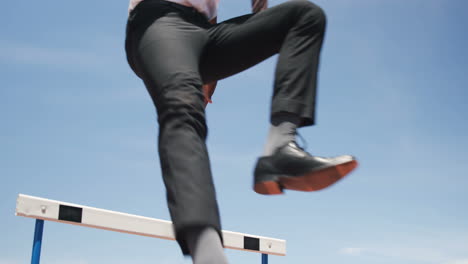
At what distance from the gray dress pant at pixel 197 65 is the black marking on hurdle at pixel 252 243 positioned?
2.79m

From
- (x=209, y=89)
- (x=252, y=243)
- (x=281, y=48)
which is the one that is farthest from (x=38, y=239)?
(x=281, y=48)

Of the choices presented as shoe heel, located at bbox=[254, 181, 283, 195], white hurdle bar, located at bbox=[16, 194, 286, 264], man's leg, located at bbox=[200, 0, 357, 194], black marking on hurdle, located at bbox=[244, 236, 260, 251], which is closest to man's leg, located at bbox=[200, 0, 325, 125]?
man's leg, located at bbox=[200, 0, 357, 194]

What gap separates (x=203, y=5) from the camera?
5.64 ft

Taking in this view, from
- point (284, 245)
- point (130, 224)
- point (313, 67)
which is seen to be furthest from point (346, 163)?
point (284, 245)

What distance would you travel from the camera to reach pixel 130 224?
3375 mm

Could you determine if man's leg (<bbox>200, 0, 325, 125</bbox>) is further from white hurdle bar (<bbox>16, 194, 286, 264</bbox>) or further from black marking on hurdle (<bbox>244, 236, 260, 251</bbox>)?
black marking on hurdle (<bbox>244, 236, 260, 251</bbox>)

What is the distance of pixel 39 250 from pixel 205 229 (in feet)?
7.89

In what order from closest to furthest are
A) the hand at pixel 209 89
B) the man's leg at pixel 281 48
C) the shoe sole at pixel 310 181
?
the shoe sole at pixel 310 181 < the man's leg at pixel 281 48 < the hand at pixel 209 89

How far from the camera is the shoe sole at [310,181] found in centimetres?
134

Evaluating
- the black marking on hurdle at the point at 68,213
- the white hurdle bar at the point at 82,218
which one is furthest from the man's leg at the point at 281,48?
the black marking on hurdle at the point at 68,213

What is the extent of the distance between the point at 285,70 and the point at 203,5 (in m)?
0.44

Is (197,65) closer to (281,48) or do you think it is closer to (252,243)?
(281,48)

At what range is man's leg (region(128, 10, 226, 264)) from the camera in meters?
1.23

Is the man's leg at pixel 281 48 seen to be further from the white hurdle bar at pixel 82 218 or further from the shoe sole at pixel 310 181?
the white hurdle bar at pixel 82 218
